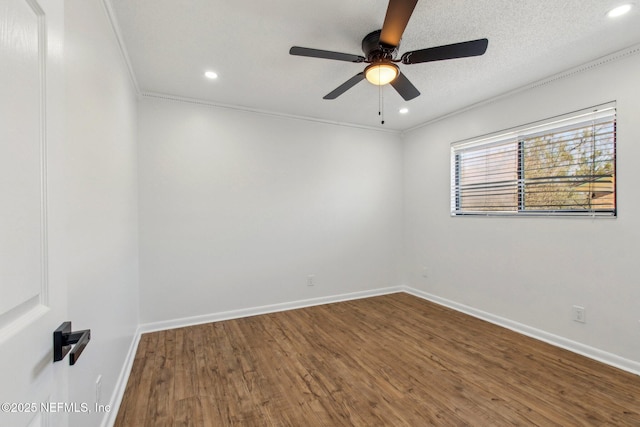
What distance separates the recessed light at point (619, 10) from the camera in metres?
1.80

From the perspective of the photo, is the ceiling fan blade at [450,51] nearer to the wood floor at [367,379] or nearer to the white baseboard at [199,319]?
the wood floor at [367,379]

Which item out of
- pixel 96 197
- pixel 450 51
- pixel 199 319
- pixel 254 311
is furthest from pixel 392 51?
pixel 199 319

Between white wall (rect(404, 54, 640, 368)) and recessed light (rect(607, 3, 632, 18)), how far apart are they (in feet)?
2.07

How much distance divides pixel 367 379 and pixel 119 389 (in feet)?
5.85

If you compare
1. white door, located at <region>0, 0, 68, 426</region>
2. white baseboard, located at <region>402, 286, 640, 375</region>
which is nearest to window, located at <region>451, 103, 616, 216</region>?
white baseboard, located at <region>402, 286, 640, 375</region>

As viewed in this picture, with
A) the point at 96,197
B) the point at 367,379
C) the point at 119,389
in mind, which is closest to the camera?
the point at 96,197

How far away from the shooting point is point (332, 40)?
2.16 meters

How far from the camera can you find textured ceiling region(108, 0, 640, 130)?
1.83m

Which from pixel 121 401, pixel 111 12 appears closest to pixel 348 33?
pixel 111 12

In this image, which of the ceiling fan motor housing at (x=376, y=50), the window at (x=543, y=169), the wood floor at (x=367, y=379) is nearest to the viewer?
the wood floor at (x=367, y=379)

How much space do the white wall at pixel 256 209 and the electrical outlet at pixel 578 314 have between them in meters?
2.24

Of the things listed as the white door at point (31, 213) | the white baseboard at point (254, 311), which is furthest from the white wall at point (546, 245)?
the white door at point (31, 213)

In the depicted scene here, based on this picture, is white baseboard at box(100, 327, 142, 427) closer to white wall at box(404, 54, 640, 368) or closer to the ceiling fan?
the ceiling fan

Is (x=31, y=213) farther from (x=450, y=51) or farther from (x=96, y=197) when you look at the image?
(x=450, y=51)
